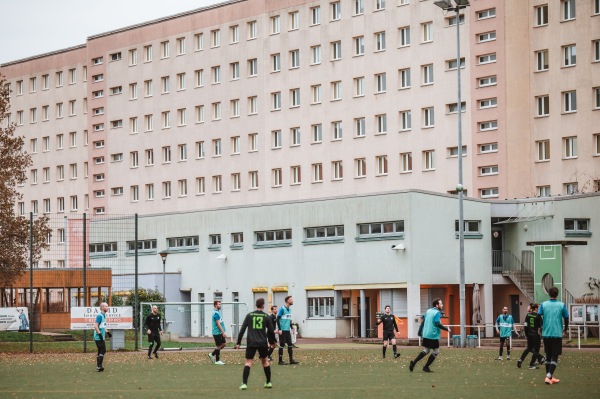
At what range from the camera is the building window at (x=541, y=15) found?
81.2m

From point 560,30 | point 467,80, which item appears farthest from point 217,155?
point 560,30

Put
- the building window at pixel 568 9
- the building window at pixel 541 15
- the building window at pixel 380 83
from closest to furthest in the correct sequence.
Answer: the building window at pixel 568 9 < the building window at pixel 541 15 < the building window at pixel 380 83

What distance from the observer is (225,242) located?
74875 millimetres

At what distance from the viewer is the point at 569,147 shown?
80.2m

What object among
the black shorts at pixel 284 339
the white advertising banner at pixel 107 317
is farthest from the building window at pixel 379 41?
the black shorts at pixel 284 339

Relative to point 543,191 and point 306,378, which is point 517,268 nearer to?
point 543,191

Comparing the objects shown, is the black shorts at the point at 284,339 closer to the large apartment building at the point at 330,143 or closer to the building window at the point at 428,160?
the large apartment building at the point at 330,143

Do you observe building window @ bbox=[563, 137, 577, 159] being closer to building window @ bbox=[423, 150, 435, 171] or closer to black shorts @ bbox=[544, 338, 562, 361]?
building window @ bbox=[423, 150, 435, 171]

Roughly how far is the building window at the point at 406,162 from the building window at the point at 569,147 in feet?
37.1

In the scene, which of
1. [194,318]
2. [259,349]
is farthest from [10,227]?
[259,349]

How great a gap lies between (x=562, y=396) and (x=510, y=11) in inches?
2399

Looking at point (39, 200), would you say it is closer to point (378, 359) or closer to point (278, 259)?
point (278, 259)

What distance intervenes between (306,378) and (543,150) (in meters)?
54.7

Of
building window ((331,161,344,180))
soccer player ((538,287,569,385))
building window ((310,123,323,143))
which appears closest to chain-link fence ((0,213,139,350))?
building window ((331,161,344,180))
